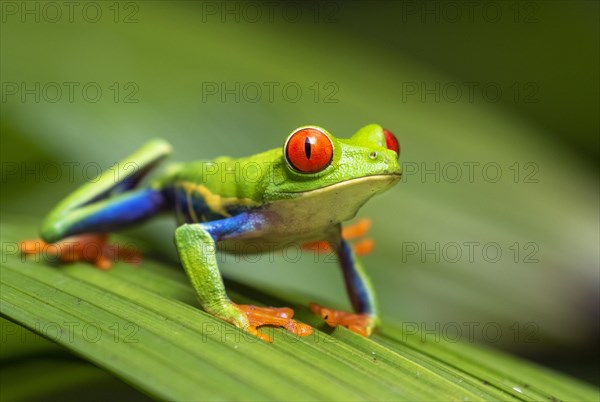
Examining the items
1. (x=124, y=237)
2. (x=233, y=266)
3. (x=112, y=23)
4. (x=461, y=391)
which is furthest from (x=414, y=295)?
(x=112, y=23)

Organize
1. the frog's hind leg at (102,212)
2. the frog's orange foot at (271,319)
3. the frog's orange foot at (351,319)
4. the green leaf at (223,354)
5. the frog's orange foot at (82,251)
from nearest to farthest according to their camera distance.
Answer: the green leaf at (223,354) → the frog's orange foot at (271,319) → the frog's orange foot at (351,319) → the frog's orange foot at (82,251) → the frog's hind leg at (102,212)

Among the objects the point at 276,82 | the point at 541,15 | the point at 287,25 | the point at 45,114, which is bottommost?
the point at 45,114

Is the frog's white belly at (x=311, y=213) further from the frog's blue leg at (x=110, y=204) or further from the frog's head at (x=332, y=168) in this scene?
the frog's blue leg at (x=110, y=204)

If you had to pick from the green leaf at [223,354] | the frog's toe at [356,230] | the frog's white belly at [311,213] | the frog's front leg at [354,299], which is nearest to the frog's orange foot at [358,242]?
the frog's toe at [356,230]

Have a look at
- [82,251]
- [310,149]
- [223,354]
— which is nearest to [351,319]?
[310,149]

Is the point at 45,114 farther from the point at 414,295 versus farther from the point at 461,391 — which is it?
the point at 461,391

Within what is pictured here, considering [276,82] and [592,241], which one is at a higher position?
[276,82]

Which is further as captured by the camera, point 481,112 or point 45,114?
point 481,112
